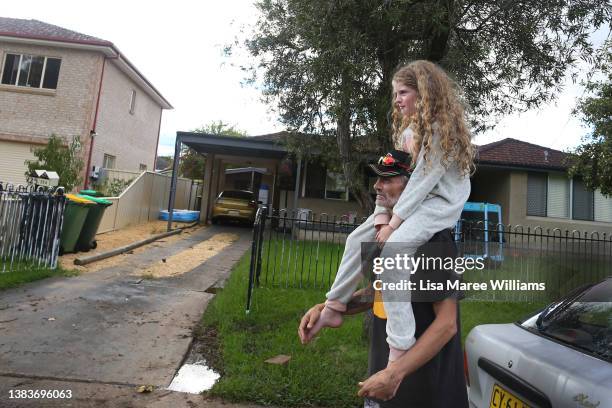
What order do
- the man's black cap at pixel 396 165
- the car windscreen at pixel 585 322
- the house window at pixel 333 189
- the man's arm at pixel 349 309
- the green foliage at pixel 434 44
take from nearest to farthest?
the man's black cap at pixel 396 165, the man's arm at pixel 349 309, the car windscreen at pixel 585 322, the green foliage at pixel 434 44, the house window at pixel 333 189

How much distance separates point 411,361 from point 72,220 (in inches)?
333

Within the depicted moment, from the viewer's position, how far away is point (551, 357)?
6.28 ft

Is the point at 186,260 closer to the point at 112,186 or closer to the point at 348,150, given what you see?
the point at 348,150

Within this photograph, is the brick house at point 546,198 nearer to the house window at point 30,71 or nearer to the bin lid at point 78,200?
the bin lid at point 78,200

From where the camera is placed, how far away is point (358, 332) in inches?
192

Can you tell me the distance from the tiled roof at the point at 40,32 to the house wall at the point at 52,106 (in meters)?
0.45

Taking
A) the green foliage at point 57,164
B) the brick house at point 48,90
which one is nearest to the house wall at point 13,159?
the brick house at point 48,90

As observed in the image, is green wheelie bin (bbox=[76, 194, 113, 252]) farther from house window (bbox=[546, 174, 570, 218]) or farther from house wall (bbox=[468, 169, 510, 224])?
house window (bbox=[546, 174, 570, 218])

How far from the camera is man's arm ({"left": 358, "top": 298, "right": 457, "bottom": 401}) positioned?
48.2 inches

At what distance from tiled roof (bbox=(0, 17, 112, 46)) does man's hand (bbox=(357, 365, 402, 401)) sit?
16.3 m

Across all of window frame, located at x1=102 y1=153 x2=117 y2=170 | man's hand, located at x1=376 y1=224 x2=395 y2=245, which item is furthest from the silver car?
window frame, located at x1=102 y1=153 x2=117 y2=170

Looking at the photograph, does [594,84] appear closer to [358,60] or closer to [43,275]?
→ [358,60]

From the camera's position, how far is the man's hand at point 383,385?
1.22m

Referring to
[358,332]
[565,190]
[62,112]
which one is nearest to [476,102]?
[358,332]
